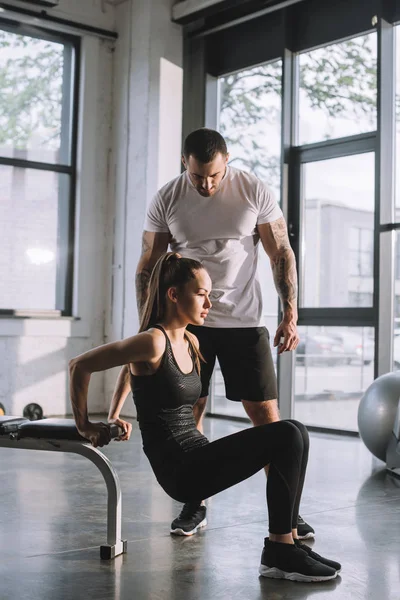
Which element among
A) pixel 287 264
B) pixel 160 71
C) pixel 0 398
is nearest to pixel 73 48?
pixel 160 71

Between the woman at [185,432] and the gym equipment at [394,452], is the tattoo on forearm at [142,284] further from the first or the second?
the gym equipment at [394,452]

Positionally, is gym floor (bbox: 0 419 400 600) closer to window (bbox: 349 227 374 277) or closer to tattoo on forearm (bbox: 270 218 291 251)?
tattoo on forearm (bbox: 270 218 291 251)

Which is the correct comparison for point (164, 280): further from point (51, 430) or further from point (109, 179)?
point (109, 179)

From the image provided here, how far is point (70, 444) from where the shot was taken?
90.0 inches

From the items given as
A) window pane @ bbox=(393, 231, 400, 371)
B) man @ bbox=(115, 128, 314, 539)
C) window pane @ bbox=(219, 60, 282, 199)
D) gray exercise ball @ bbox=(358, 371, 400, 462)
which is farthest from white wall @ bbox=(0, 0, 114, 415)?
man @ bbox=(115, 128, 314, 539)

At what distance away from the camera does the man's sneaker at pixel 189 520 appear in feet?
8.54

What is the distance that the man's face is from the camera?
8.34 ft

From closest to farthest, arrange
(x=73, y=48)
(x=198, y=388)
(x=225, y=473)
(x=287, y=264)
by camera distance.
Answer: (x=225, y=473)
(x=198, y=388)
(x=287, y=264)
(x=73, y=48)

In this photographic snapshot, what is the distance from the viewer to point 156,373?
212cm

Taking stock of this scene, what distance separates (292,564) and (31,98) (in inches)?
188

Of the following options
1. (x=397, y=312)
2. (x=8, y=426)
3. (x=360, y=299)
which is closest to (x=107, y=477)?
(x=8, y=426)

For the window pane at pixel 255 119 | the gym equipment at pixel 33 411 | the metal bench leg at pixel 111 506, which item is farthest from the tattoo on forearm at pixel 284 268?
the gym equipment at pixel 33 411

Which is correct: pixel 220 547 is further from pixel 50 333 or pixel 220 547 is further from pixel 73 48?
pixel 73 48

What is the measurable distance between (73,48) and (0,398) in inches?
107
